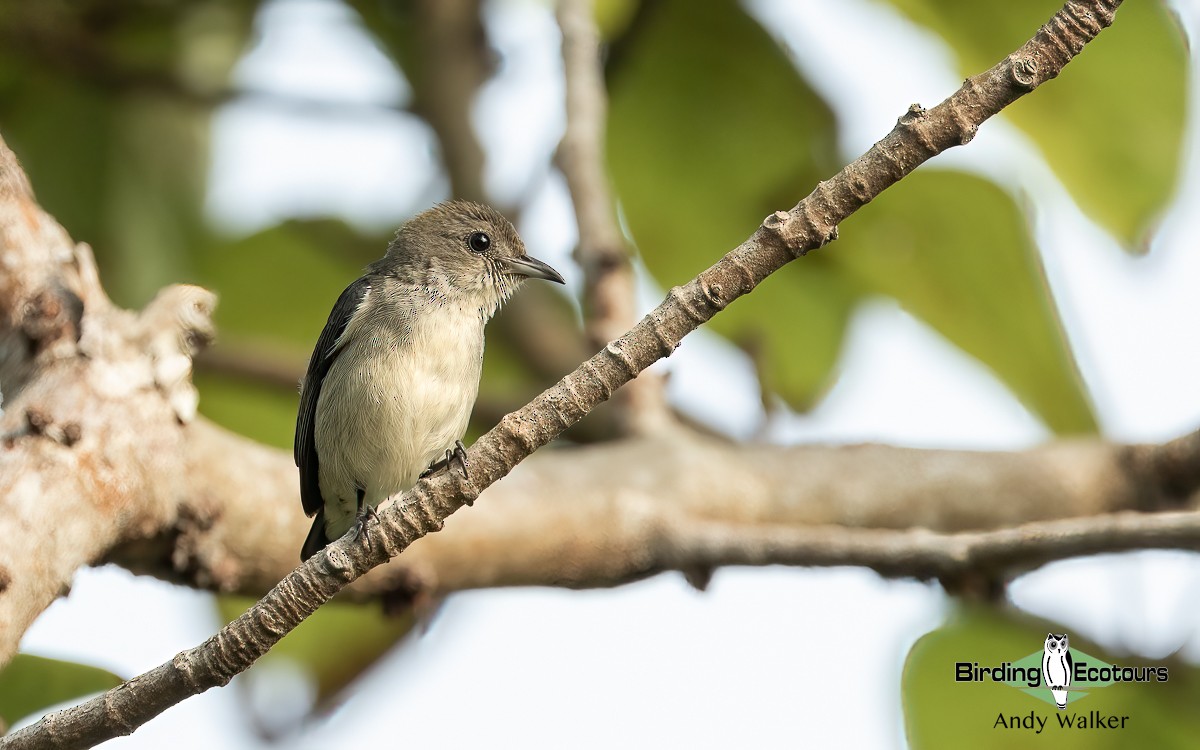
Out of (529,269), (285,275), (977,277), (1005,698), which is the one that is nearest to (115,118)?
(285,275)

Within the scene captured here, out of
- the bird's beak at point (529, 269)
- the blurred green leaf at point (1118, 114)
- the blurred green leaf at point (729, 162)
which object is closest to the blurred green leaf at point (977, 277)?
the blurred green leaf at point (729, 162)

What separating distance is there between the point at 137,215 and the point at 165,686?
358cm

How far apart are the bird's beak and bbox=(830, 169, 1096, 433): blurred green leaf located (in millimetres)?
1321

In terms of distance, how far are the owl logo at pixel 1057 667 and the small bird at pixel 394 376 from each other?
214 centimetres

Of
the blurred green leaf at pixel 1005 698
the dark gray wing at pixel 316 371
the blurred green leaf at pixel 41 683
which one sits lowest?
the blurred green leaf at pixel 41 683

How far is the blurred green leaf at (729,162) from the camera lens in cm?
579

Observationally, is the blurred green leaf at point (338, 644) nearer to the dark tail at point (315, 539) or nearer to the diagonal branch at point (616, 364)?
the dark tail at point (315, 539)

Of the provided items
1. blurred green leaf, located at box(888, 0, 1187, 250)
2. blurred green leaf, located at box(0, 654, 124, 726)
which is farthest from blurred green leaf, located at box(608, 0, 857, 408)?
blurred green leaf, located at box(0, 654, 124, 726)

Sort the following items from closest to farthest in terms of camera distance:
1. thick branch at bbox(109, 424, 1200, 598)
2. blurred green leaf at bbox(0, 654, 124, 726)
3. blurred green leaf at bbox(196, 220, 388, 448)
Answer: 1. blurred green leaf at bbox(0, 654, 124, 726)
2. thick branch at bbox(109, 424, 1200, 598)
3. blurred green leaf at bbox(196, 220, 388, 448)

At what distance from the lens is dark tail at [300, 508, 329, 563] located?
4410 millimetres

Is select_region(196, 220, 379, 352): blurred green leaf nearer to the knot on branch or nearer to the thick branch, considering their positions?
the thick branch

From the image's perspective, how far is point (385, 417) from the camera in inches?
185

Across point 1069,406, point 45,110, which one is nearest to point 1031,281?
point 1069,406

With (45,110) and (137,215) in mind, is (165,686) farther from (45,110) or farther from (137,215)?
(45,110)
